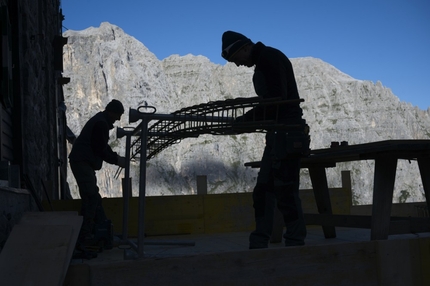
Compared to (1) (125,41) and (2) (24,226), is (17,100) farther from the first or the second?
(1) (125,41)

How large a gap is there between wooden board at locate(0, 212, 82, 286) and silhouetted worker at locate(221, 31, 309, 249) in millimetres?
1448

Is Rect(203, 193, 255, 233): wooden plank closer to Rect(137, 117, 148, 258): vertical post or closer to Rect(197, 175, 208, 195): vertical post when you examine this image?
Rect(197, 175, 208, 195): vertical post

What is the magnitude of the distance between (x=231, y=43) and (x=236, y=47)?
67 millimetres

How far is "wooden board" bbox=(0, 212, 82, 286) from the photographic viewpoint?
2469 millimetres

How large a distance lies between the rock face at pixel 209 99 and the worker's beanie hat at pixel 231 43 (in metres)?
78.8

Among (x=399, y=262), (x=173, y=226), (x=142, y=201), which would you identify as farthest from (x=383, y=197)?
(x=173, y=226)

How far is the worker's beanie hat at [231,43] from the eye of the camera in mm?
3648

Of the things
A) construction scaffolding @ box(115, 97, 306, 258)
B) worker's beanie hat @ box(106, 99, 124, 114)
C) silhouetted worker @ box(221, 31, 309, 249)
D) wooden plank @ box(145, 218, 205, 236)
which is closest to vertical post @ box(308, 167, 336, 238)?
silhouetted worker @ box(221, 31, 309, 249)

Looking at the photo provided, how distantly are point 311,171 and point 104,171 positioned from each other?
79.6 metres

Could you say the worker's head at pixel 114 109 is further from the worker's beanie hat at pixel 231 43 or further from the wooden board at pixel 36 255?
the wooden board at pixel 36 255

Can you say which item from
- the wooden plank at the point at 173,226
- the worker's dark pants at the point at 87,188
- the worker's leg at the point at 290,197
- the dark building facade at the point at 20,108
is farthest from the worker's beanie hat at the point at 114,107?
the worker's leg at the point at 290,197

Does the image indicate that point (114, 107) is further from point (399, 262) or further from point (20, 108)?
point (399, 262)

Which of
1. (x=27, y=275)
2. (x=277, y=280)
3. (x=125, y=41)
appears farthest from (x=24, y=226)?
(x=125, y=41)

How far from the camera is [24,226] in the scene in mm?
2867
